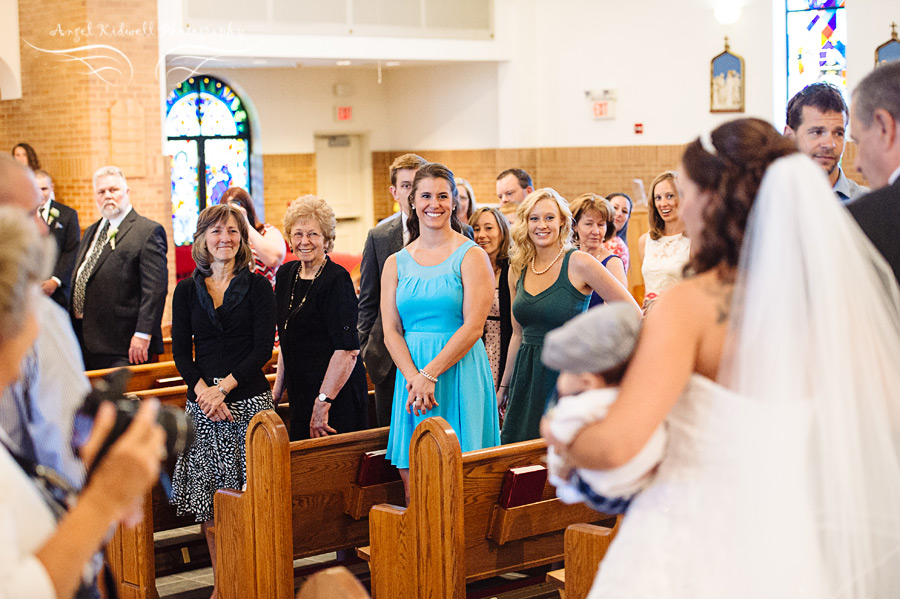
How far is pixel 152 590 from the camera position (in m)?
3.99

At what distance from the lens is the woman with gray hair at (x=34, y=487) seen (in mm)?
1470

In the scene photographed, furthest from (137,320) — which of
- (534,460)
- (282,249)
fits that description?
(534,460)

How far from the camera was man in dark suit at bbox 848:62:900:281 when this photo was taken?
2.28 metres

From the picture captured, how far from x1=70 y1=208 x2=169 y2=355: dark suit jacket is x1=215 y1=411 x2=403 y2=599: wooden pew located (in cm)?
238

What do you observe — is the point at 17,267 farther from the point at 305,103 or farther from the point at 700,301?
the point at 305,103

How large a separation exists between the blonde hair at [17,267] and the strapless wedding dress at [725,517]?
1158mm

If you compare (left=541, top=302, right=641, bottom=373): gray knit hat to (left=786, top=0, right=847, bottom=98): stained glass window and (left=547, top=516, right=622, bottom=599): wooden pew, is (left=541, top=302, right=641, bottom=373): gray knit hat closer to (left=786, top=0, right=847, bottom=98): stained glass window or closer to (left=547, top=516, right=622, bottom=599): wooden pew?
(left=547, top=516, right=622, bottom=599): wooden pew

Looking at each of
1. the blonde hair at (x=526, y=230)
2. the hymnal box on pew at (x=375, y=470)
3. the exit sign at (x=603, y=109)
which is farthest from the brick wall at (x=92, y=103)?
the hymnal box on pew at (x=375, y=470)

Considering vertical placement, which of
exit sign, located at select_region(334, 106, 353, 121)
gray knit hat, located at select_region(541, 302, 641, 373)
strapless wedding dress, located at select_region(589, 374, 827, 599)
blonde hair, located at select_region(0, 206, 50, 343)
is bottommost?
strapless wedding dress, located at select_region(589, 374, 827, 599)

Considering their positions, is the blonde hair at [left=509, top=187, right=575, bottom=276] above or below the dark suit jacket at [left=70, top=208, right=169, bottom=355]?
above

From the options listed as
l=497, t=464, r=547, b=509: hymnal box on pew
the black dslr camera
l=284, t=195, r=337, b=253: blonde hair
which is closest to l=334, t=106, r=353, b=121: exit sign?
l=284, t=195, r=337, b=253: blonde hair

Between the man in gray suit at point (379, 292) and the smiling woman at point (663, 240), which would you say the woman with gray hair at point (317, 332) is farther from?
the smiling woman at point (663, 240)

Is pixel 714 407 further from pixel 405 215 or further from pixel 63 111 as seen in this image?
pixel 63 111

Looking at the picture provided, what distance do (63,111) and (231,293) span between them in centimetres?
680
